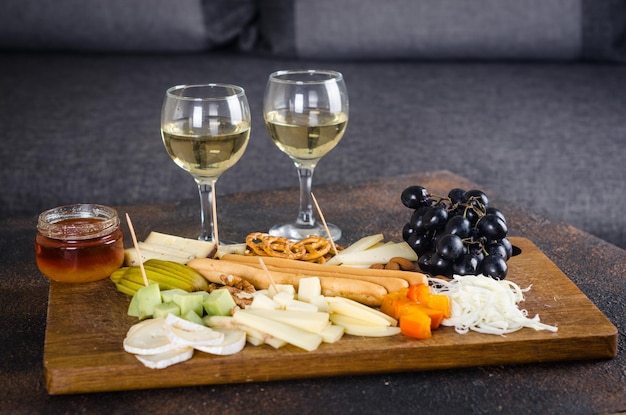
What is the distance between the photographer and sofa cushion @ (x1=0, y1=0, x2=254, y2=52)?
9.21 feet

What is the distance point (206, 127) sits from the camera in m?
1.24

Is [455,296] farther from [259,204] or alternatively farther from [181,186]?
[181,186]

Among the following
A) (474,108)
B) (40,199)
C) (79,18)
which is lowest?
(40,199)

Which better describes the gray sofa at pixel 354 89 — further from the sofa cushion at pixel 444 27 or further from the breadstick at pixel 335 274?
the breadstick at pixel 335 274

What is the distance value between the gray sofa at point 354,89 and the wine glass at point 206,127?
2.72 feet

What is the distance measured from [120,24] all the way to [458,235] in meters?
2.00

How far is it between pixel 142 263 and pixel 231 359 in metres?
0.28

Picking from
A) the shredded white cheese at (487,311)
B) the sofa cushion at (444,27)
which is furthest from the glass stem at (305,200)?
the sofa cushion at (444,27)

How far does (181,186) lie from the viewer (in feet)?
6.98

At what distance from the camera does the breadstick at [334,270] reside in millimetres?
1115

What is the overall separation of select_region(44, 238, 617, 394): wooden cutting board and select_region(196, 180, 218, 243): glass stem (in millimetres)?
301

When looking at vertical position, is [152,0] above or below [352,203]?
above

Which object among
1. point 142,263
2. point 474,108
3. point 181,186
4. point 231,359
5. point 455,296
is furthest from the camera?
point 474,108

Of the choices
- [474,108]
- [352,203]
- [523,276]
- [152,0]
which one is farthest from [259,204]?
[152,0]
